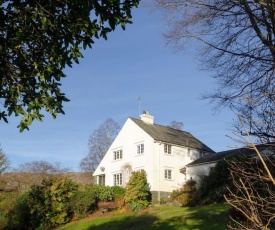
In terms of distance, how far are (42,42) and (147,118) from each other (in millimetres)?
33324

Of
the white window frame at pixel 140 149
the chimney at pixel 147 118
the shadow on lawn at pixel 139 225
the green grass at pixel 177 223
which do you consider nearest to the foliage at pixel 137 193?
the green grass at pixel 177 223

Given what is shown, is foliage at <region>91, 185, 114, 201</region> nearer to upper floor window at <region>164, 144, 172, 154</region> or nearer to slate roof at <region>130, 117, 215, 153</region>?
slate roof at <region>130, 117, 215, 153</region>

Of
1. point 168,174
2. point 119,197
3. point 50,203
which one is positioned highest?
point 168,174

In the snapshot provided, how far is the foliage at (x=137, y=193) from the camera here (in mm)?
29328

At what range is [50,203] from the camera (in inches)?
1059

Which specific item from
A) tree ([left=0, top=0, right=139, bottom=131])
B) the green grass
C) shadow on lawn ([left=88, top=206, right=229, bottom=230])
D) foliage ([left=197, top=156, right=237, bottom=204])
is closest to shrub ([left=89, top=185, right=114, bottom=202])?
the green grass

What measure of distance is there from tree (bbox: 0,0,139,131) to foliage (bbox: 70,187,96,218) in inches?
822

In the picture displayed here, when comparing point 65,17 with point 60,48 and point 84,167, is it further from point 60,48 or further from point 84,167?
point 84,167

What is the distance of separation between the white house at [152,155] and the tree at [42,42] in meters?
28.1

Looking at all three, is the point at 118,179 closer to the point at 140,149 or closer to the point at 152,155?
the point at 140,149

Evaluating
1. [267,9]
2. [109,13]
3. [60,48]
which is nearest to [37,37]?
[60,48]

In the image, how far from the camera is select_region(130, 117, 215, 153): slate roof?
37438mm

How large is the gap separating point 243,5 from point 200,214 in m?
12.0

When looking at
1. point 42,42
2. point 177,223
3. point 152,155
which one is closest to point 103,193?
point 152,155
